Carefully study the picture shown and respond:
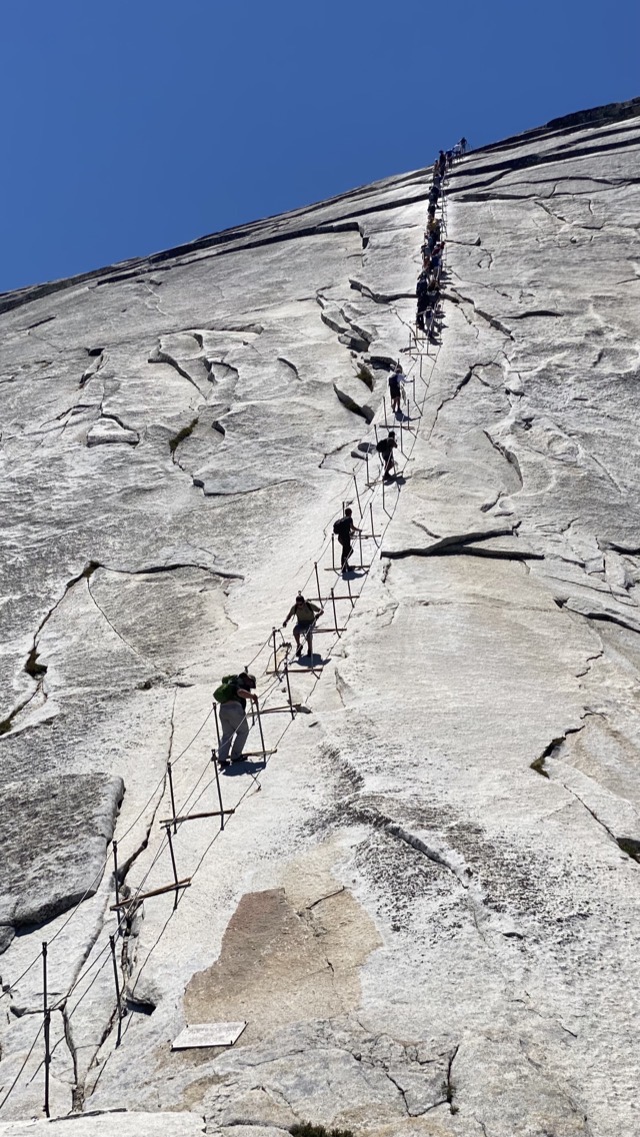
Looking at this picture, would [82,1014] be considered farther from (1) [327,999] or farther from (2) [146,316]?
(2) [146,316]

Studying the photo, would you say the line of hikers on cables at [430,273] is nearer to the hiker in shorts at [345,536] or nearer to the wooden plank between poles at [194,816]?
the hiker in shorts at [345,536]

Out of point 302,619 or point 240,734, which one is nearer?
point 240,734

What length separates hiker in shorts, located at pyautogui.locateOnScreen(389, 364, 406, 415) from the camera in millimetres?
26250

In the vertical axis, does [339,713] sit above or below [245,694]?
below

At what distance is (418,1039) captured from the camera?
969 cm

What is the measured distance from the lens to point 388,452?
23547 mm

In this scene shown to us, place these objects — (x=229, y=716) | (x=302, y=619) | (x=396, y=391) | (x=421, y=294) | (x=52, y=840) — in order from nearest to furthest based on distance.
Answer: (x=52, y=840) < (x=229, y=716) < (x=302, y=619) < (x=396, y=391) < (x=421, y=294)

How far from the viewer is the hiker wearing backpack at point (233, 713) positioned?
50.4 ft

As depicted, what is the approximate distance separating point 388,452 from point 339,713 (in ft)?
30.0

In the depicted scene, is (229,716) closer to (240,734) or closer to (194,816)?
(240,734)

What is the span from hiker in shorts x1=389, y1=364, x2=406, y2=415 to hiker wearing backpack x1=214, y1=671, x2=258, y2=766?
39.3 ft

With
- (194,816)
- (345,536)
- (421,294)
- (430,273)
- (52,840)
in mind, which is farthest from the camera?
(430,273)

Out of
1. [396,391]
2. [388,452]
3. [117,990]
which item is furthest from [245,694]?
[396,391]

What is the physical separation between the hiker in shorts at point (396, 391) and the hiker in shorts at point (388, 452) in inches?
106
